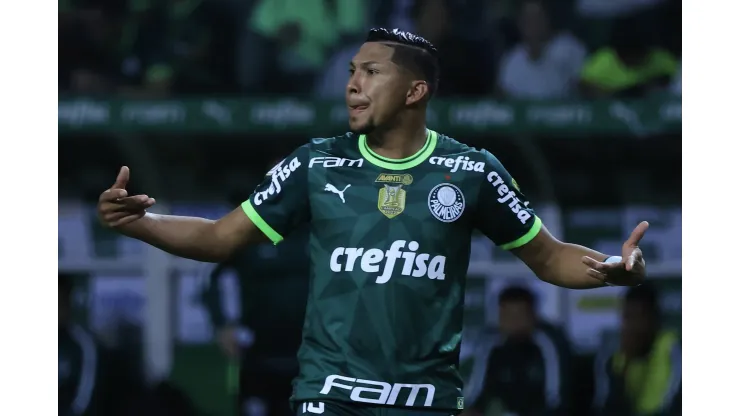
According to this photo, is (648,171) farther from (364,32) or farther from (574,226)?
(364,32)

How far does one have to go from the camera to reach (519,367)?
836 centimetres

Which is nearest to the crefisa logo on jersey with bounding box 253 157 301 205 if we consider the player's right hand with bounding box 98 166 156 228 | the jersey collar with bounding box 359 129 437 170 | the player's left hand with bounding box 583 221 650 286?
the jersey collar with bounding box 359 129 437 170

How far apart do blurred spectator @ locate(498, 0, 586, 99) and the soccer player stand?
15.6 ft

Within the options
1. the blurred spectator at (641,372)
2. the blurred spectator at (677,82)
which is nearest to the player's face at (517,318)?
the blurred spectator at (641,372)

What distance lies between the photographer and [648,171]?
9.35 m

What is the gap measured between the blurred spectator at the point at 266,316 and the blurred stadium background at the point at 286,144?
1cm

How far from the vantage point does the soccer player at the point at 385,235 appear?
4.85m

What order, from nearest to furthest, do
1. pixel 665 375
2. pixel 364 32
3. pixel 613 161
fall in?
pixel 665 375, pixel 613 161, pixel 364 32

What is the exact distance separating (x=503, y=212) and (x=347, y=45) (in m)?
5.08

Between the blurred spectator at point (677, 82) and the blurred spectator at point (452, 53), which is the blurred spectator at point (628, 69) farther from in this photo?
the blurred spectator at point (452, 53)

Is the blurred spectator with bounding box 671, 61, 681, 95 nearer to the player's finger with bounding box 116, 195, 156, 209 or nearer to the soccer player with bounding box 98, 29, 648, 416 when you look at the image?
the soccer player with bounding box 98, 29, 648, 416

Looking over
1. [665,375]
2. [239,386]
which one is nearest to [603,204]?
[665,375]

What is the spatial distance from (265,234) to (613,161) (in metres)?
4.73

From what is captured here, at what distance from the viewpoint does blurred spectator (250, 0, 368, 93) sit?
391 inches
